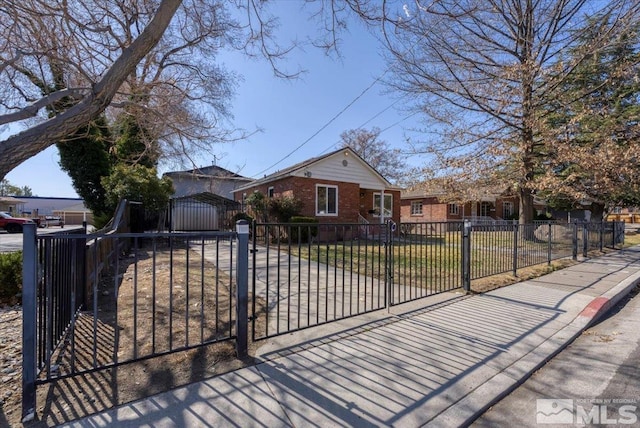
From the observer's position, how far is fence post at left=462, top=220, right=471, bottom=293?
20.2 feet

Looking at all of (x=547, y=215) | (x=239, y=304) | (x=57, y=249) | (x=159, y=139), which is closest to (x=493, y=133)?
(x=159, y=139)

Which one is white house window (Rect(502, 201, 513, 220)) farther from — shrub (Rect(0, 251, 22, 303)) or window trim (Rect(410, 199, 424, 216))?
shrub (Rect(0, 251, 22, 303))

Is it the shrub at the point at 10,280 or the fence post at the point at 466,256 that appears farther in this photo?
the fence post at the point at 466,256

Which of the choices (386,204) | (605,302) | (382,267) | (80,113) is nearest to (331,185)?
(386,204)

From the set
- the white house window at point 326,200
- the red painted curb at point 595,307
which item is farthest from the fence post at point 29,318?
the white house window at point 326,200

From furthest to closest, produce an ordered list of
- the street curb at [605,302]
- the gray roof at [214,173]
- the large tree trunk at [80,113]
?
the gray roof at [214,173] → the street curb at [605,302] → the large tree trunk at [80,113]

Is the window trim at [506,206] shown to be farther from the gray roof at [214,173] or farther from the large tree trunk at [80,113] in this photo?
the large tree trunk at [80,113]

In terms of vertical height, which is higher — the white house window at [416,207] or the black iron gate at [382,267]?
the white house window at [416,207]

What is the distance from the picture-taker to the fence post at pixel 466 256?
616 cm

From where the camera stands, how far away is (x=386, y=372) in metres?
3.19

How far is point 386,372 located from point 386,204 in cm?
1925

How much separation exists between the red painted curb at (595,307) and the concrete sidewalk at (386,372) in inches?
1.3

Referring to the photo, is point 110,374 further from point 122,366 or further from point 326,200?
point 326,200

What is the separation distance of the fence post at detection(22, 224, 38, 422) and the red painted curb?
22.2 ft
